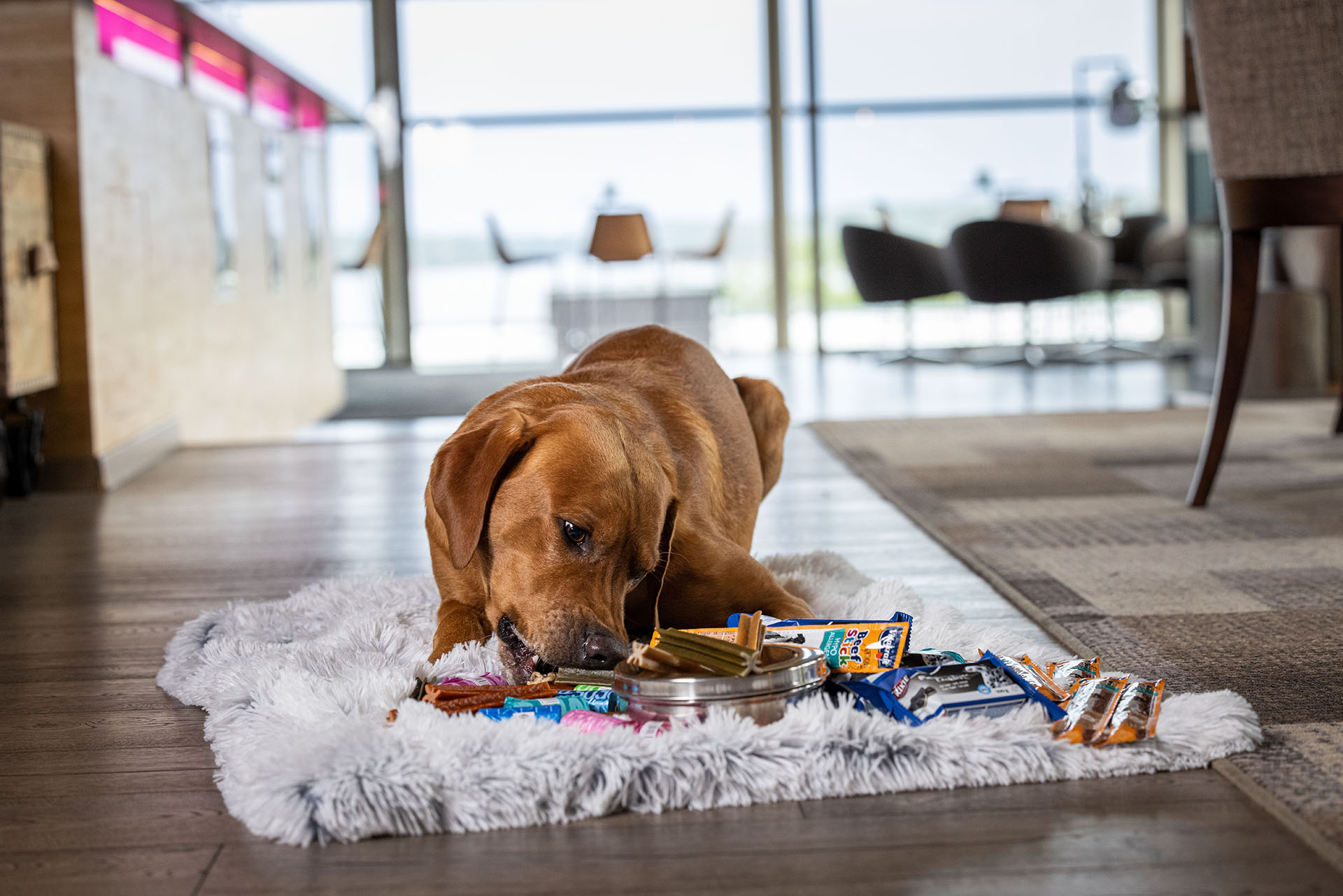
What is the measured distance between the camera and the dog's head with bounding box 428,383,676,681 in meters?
1.52

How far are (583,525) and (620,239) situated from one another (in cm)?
303

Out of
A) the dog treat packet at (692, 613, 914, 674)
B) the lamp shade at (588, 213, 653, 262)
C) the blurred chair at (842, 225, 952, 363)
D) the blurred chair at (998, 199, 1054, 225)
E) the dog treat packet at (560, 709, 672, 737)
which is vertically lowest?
the dog treat packet at (560, 709, 672, 737)

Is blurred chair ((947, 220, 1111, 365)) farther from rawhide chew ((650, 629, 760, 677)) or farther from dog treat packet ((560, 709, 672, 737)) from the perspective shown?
dog treat packet ((560, 709, 672, 737))

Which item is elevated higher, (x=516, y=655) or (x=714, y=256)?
(x=714, y=256)

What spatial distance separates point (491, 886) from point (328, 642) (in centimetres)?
78

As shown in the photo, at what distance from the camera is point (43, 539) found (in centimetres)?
295

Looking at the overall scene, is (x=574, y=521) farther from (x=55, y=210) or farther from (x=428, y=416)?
(x=428, y=416)

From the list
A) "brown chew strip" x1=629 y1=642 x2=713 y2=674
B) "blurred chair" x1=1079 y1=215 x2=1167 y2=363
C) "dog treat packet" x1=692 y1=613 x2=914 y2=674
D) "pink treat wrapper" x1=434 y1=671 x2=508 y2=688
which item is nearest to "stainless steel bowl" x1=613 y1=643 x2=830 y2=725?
"brown chew strip" x1=629 y1=642 x2=713 y2=674

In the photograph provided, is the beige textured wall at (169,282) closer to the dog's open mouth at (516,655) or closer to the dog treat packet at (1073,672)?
the dog's open mouth at (516,655)

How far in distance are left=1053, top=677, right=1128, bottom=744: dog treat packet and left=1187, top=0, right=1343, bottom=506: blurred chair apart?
5.29 feet

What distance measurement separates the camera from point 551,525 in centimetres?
154

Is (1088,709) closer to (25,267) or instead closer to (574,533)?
(574,533)

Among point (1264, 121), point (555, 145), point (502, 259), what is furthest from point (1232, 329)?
point (555, 145)

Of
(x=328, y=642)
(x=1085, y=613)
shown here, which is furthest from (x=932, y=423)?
(x=328, y=642)
